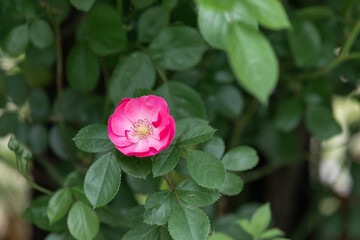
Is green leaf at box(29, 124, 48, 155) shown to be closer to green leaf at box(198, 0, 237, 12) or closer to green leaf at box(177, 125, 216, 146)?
green leaf at box(177, 125, 216, 146)

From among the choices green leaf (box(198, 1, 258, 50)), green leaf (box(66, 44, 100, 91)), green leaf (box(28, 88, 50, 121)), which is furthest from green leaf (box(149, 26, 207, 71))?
green leaf (box(28, 88, 50, 121))

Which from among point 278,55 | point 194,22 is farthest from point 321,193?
point 194,22

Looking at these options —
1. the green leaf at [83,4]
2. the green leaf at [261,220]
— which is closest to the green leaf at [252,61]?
the green leaf at [83,4]

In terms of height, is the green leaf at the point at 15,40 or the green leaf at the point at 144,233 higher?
the green leaf at the point at 15,40

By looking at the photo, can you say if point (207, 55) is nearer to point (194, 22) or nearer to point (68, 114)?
point (194, 22)

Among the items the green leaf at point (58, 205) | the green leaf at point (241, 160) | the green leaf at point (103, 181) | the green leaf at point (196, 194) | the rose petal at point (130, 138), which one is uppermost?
the rose petal at point (130, 138)

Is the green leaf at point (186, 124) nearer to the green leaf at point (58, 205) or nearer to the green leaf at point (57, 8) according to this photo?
the green leaf at point (58, 205)
